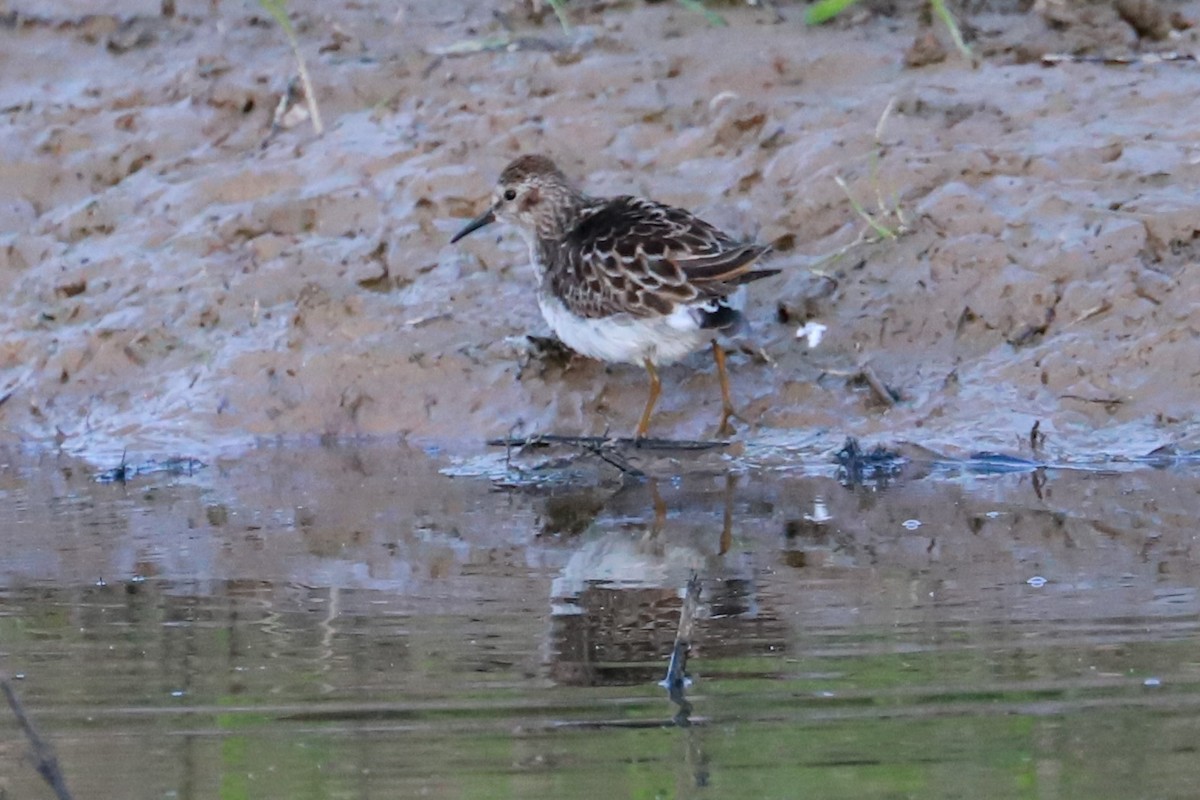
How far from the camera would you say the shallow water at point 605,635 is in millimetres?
3740

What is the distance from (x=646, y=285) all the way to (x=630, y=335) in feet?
0.70

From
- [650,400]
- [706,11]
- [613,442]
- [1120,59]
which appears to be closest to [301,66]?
[706,11]

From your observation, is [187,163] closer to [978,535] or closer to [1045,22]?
[1045,22]

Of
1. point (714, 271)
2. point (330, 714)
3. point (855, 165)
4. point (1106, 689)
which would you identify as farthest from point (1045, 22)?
point (330, 714)

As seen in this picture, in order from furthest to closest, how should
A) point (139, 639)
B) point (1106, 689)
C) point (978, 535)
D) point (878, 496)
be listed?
point (878, 496) < point (978, 535) < point (139, 639) < point (1106, 689)

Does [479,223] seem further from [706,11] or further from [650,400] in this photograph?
[706,11]

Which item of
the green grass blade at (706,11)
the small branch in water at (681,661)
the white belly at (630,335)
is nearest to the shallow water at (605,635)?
the small branch in water at (681,661)

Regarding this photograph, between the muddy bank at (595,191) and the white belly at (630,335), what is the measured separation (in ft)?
1.30

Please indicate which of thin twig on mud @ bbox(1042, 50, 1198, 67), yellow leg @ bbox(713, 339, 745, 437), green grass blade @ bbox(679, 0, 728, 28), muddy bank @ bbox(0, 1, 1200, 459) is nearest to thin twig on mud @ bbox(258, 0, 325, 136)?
muddy bank @ bbox(0, 1, 1200, 459)

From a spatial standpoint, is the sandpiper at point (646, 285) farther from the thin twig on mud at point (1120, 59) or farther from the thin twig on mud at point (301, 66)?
the thin twig on mud at point (1120, 59)

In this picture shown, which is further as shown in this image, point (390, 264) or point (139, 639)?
point (390, 264)

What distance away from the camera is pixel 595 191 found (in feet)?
27.2

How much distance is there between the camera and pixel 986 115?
8.02 m

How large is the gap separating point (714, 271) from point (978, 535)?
1521 mm
